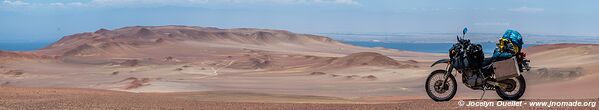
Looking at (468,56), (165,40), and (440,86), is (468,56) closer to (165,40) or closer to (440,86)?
(440,86)

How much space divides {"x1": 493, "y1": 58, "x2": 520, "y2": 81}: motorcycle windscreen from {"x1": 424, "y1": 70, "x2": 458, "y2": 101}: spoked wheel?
0.74 meters

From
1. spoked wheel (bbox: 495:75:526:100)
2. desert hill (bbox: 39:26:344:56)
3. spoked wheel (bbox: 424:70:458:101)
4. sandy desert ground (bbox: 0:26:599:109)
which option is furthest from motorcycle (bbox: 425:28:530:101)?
desert hill (bbox: 39:26:344:56)

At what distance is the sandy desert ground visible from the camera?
651 inches

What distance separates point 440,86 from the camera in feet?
41.6

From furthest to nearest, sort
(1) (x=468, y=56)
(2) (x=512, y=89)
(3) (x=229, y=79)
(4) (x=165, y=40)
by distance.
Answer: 1. (4) (x=165, y=40)
2. (3) (x=229, y=79)
3. (2) (x=512, y=89)
4. (1) (x=468, y=56)

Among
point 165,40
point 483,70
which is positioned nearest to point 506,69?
point 483,70

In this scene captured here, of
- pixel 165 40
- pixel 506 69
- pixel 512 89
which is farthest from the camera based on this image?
pixel 165 40

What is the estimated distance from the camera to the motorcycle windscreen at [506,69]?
12.0 m

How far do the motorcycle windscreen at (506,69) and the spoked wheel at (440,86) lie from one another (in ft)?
2.44

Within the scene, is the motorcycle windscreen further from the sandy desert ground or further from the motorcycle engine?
the sandy desert ground

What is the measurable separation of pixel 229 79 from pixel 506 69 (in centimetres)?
6385

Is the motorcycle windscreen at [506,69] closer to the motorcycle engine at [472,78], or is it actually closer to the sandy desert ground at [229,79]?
the motorcycle engine at [472,78]

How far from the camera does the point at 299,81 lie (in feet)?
236

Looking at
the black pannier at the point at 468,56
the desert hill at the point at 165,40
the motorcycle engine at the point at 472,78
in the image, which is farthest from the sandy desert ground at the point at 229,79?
the desert hill at the point at 165,40
